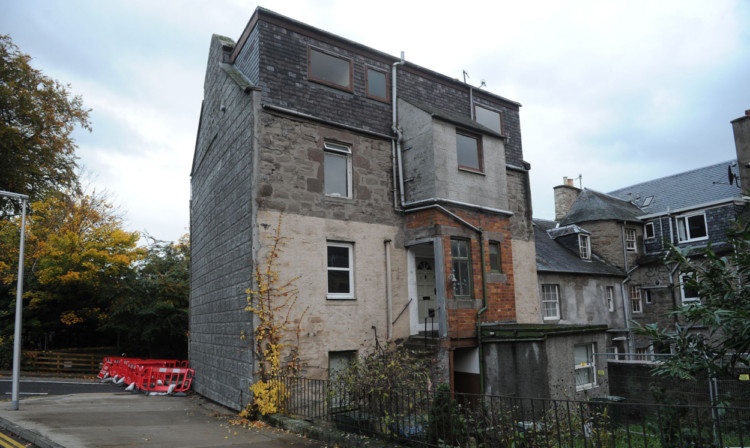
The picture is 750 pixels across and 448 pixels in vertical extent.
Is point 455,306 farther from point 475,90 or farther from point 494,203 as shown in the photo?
point 475,90

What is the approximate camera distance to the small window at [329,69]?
45.9 ft

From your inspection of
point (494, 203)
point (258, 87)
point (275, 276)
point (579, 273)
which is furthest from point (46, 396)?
point (579, 273)

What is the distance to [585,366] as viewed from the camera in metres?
14.7

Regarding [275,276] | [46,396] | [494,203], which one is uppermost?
[494,203]

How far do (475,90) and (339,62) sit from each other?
18.5 ft

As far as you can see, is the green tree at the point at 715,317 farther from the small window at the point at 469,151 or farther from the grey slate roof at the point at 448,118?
the small window at the point at 469,151

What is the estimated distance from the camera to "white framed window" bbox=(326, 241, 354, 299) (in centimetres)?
1318

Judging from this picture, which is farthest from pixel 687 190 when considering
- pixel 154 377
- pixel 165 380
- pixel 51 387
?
pixel 51 387

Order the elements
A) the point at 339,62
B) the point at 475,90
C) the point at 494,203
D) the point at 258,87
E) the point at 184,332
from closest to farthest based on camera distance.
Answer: the point at 258,87 < the point at 339,62 < the point at 494,203 < the point at 475,90 < the point at 184,332

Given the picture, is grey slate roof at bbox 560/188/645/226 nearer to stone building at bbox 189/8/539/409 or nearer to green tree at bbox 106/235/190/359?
stone building at bbox 189/8/539/409

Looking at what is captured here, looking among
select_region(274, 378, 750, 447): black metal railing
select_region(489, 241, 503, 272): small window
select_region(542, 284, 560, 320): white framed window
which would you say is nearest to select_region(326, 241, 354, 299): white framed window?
select_region(274, 378, 750, 447): black metal railing

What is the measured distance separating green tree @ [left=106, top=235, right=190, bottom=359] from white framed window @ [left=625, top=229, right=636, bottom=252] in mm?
23435

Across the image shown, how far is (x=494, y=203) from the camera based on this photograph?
51.1 ft

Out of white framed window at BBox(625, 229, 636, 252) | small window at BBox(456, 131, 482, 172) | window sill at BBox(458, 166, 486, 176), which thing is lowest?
white framed window at BBox(625, 229, 636, 252)
